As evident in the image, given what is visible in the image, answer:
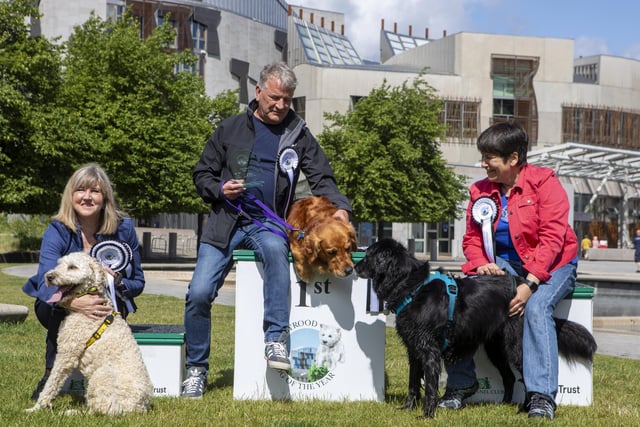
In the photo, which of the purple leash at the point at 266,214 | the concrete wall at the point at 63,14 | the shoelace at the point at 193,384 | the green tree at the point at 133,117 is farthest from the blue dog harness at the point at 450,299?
the concrete wall at the point at 63,14

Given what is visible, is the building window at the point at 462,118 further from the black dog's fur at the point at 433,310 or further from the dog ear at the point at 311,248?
the dog ear at the point at 311,248

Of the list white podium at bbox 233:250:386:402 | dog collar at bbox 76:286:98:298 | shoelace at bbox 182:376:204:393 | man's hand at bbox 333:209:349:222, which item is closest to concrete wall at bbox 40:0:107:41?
shoelace at bbox 182:376:204:393

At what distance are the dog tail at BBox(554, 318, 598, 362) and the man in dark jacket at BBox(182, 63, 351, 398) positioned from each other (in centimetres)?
184

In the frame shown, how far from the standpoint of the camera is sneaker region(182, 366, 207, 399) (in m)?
5.87

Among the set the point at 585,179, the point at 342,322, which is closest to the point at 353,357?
the point at 342,322

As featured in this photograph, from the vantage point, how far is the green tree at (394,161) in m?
36.1

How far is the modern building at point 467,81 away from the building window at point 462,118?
0.08 metres

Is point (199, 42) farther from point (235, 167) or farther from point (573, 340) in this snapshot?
point (573, 340)

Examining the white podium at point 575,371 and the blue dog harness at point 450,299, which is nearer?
the blue dog harness at point 450,299

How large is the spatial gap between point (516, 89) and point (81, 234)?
6061 centimetres

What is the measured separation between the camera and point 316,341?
5.86m

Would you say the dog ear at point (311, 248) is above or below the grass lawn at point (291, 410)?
above

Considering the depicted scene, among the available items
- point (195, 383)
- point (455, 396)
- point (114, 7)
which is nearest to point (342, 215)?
point (455, 396)

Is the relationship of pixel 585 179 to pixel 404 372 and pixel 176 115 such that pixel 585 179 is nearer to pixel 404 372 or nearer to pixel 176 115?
pixel 176 115
